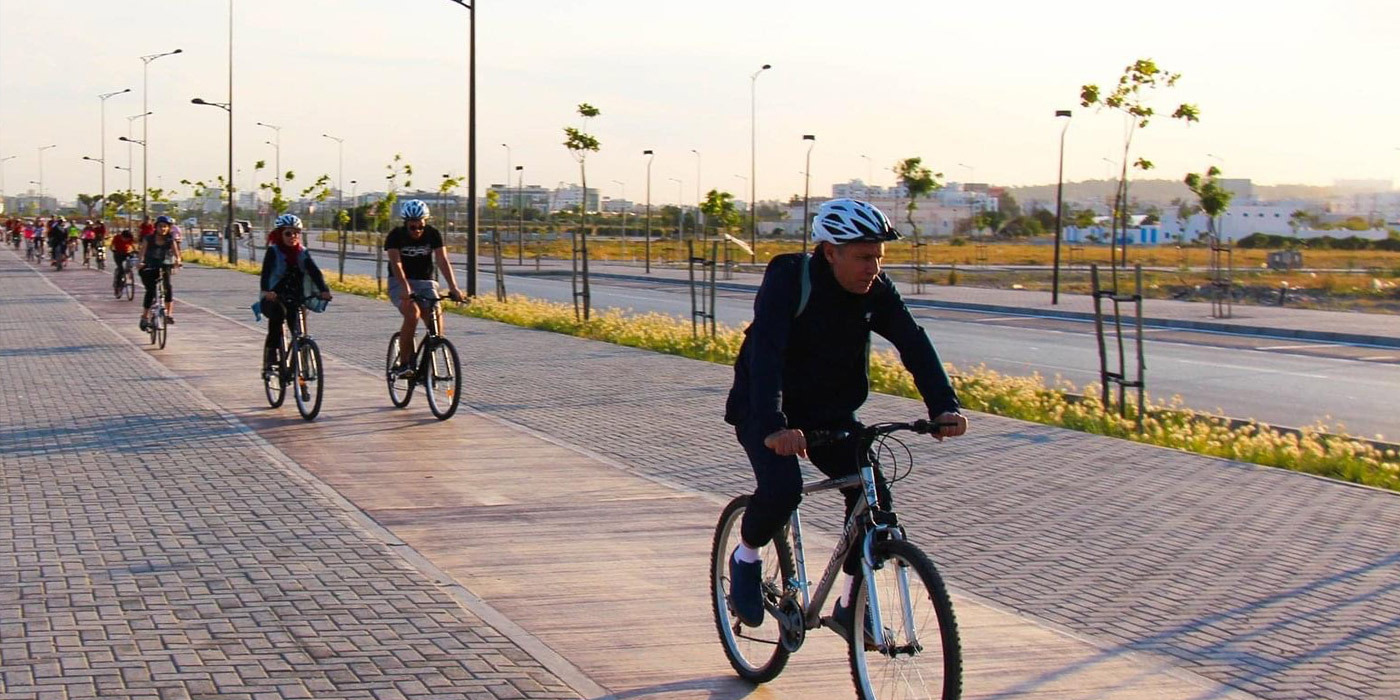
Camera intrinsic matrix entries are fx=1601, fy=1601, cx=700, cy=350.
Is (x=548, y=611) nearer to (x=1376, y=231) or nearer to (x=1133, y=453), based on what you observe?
(x=1133, y=453)

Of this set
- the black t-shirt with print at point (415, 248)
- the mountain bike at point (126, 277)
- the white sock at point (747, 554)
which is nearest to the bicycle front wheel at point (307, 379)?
the black t-shirt with print at point (415, 248)

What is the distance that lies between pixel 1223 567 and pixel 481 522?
364 cm

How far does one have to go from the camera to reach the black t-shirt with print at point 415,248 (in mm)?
12844

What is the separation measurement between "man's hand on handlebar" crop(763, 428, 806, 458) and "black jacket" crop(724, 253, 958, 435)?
103mm

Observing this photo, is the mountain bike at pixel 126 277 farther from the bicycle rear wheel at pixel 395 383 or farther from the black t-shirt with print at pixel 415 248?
the black t-shirt with print at pixel 415 248

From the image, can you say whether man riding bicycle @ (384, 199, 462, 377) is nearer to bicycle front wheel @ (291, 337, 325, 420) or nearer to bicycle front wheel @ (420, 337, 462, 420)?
bicycle front wheel @ (420, 337, 462, 420)

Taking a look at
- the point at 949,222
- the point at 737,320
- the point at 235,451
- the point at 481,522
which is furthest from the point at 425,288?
the point at 949,222

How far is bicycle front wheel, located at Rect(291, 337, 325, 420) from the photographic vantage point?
1228cm

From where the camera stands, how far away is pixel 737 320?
92.9ft

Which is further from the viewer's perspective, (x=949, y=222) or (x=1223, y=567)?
(x=949, y=222)

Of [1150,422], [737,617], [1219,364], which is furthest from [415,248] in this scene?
[1219,364]

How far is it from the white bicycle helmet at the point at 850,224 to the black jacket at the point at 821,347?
0.42 feet

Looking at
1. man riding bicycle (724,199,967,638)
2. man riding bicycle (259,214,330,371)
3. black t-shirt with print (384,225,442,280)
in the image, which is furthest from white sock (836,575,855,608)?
man riding bicycle (259,214,330,371)

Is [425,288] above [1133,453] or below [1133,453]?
above
